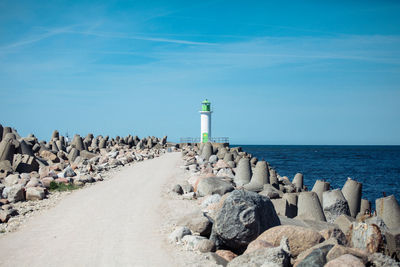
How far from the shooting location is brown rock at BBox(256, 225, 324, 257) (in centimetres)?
757

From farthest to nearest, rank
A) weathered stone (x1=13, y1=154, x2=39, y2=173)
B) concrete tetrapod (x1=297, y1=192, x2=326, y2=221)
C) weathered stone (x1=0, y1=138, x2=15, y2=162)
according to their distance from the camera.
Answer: weathered stone (x1=0, y1=138, x2=15, y2=162) < weathered stone (x1=13, y1=154, x2=39, y2=173) < concrete tetrapod (x1=297, y1=192, x2=326, y2=221)

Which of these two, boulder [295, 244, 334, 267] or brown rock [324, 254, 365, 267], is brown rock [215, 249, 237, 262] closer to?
boulder [295, 244, 334, 267]

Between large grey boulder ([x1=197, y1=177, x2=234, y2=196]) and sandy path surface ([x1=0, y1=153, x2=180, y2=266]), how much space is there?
4.75 ft

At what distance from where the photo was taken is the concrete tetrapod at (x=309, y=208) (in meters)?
11.5

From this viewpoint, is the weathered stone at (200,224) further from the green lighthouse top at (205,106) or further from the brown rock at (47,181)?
the green lighthouse top at (205,106)

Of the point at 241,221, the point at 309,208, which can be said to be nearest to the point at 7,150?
the point at 309,208

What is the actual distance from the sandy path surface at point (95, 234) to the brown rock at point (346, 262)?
321 centimetres

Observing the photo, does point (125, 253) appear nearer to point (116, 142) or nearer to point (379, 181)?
point (379, 181)

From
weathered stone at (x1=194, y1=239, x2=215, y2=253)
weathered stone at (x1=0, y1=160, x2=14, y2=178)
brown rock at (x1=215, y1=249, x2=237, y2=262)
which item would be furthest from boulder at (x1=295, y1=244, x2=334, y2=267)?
weathered stone at (x1=0, y1=160, x2=14, y2=178)

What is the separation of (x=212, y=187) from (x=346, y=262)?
832 cm

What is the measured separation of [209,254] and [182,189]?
6.97m

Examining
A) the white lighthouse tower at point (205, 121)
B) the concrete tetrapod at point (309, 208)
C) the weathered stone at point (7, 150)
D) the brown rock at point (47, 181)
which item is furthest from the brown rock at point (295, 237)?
the white lighthouse tower at point (205, 121)

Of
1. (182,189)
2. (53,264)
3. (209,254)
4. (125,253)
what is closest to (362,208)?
(182,189)

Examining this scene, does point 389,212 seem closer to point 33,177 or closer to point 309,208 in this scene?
point 309,208
